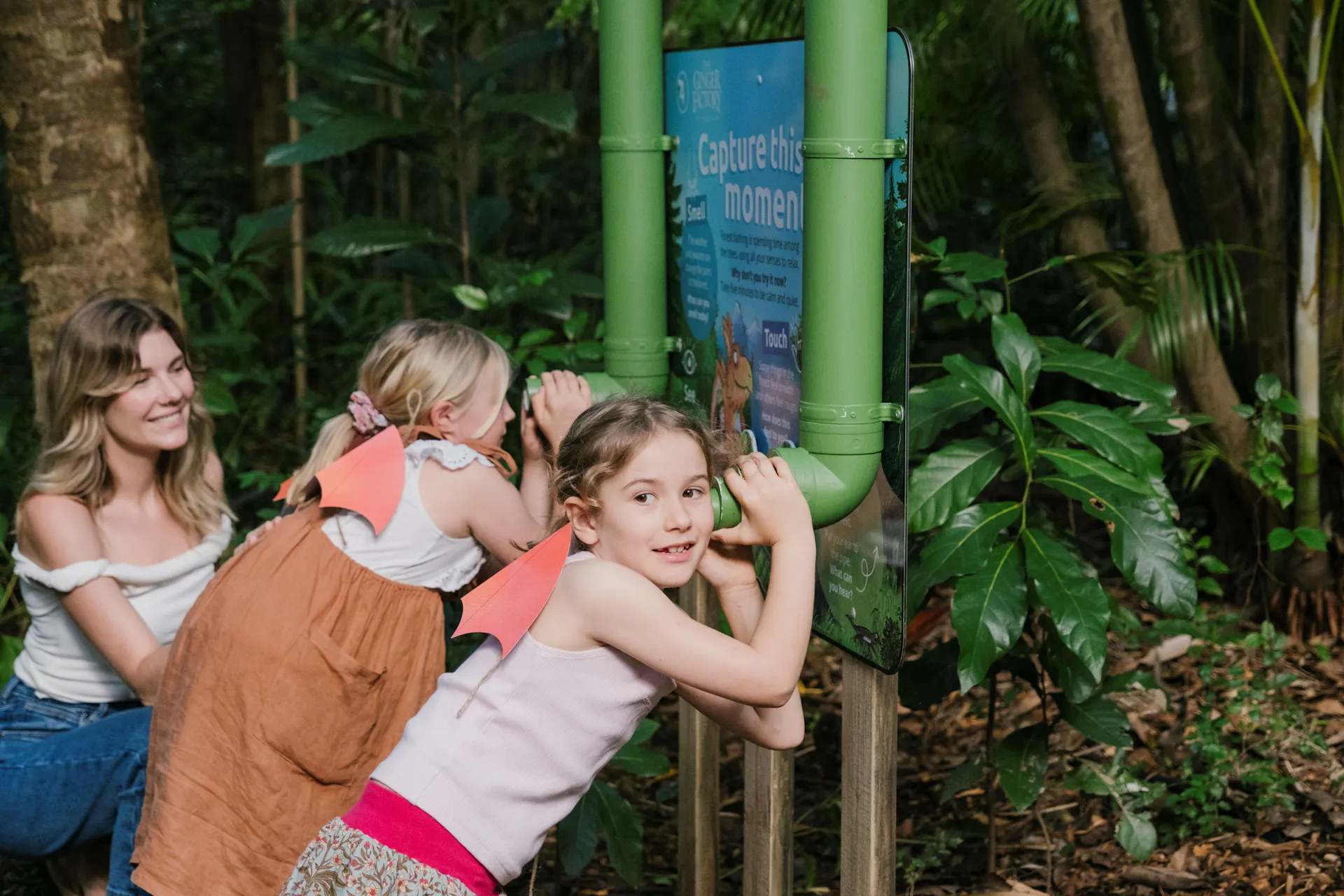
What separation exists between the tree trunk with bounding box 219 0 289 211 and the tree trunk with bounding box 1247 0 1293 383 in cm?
450

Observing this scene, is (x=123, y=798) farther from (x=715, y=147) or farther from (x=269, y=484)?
(x=715, y=147)

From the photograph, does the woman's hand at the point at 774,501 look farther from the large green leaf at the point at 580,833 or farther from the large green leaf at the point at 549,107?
the large green leaf at the point at 549,107

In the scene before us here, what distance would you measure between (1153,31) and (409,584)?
404 centimetres

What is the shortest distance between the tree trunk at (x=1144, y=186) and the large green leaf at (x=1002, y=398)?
4.49ft

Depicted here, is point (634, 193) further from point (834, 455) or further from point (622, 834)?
point (622, 834)

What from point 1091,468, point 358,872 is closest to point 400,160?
point 1091,468

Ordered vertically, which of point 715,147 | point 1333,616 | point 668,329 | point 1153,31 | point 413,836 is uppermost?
point 1153,31

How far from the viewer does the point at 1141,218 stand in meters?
3.89

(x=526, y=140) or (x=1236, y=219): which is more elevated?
(x=526, y=140)

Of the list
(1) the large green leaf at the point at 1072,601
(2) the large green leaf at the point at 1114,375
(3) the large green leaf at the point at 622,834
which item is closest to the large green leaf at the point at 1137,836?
(1) the large green leaf at the point at 1072,601

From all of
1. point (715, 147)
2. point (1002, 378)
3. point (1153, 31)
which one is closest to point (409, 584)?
point (715, 147)

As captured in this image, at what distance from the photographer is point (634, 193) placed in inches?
103

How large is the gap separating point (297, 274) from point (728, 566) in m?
4.34

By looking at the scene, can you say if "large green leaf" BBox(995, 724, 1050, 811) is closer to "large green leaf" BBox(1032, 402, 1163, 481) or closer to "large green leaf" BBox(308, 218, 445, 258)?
"large green leaf" BBox(1032, 402, 1163, 481)
